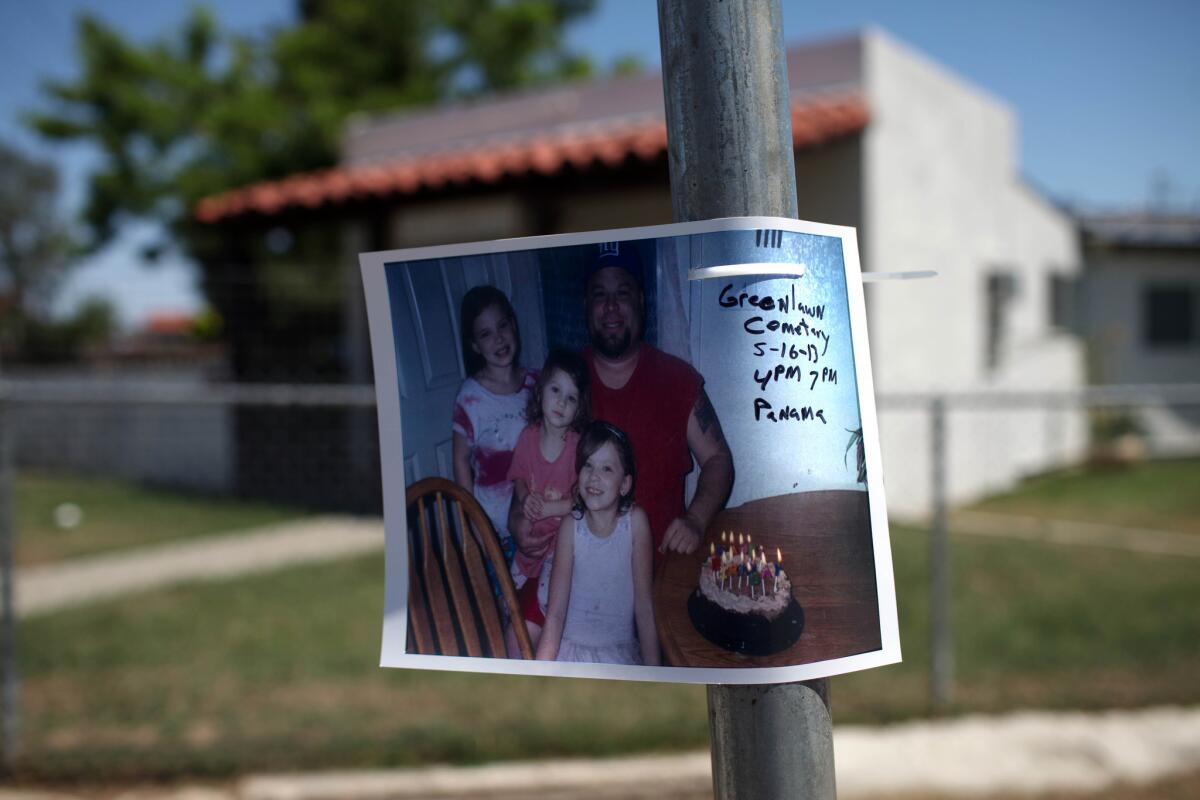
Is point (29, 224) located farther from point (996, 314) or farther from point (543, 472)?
point (543, 472)

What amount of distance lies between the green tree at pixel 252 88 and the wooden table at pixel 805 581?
1624 cm

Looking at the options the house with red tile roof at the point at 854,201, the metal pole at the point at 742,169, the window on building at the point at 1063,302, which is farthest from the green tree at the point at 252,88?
the metal pole at the point at 742,169

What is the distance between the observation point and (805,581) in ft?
3.83

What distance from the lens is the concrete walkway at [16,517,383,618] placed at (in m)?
6.81

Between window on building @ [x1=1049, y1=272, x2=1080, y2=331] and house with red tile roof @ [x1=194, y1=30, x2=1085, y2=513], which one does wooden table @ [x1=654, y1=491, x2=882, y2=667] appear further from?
window on building @ [x1=1049, y1=272, x2=1080, y2=331]

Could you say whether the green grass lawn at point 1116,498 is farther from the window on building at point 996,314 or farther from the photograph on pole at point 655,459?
the photograph on pole at point 655,459

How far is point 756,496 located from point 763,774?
345mm

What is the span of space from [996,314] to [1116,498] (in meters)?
2.44

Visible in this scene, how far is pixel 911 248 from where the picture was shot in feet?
30.4

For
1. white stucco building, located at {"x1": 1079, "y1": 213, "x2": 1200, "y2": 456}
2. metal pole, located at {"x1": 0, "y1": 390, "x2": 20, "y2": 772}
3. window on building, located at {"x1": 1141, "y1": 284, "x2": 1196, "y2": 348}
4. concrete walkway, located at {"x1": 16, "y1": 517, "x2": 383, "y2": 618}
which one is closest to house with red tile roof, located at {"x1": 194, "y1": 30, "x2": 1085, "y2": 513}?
concrete walkway, located at {"x1": 16, "y1": 517, "x2": 383, "y2": 618}

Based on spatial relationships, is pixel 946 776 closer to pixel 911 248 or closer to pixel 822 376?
pixel 822 376

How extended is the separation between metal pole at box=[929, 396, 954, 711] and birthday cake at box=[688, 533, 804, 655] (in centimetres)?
351

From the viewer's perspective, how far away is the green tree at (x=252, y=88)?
54.3 feet

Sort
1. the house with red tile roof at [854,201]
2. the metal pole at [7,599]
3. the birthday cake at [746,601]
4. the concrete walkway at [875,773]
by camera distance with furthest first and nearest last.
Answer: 1. the house with red tile roof at [854,201]
2. the metal pole at [7,599]
3. the concrete walkway at [875,773]
4. the birthday cake at [746,601]
